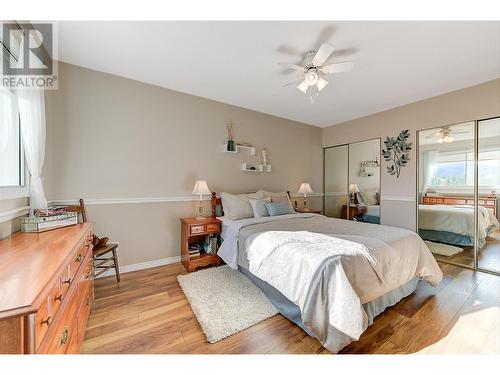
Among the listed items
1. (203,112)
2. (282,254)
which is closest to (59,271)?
(282,254)

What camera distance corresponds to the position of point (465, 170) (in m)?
3.06

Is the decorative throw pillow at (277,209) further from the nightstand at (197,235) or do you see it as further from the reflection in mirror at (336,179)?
the reflection in mirror at (336,179)

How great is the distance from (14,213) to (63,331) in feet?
3.68

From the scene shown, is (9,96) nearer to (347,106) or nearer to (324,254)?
(324,254)

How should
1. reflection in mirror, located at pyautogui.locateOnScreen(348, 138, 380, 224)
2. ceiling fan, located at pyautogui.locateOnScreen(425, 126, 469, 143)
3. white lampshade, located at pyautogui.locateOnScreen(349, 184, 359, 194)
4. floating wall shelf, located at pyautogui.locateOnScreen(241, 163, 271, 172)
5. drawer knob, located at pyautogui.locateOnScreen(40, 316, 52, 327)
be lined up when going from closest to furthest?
drawer knob, located at pyautogui.locateOnScreen(40, 316, 52, 327) < ceiling fan, located at pyautogui.locateOnScreen(425, 126, 469, 143) < floating wall shelf, located at pyautogui.locateOnScreen(241, 163, 271, 172) < reflection in mirror, located at pyautogui.locateOnScreen(348, 138, 380, 224) < white lampshade, located at pyautogui.locateOnScreen(349, 184, 359, 194)

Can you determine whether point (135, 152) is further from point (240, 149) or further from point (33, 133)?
point (240, 149)

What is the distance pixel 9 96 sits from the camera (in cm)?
163

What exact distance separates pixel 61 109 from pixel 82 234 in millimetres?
1810

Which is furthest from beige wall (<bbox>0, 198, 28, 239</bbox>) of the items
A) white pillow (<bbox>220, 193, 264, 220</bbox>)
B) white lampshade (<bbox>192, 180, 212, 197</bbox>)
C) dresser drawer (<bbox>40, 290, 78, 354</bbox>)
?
white pillow (<bbox>220, 193, 264, 220</bbox>)

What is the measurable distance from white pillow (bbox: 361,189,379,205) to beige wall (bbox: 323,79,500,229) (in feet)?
0.56

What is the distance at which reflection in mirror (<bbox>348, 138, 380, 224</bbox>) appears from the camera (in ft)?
13.3

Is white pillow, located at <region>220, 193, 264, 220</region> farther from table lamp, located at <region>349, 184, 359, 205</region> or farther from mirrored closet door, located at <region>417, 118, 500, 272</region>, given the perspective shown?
mirrored closet door, located at <region>417, 118, 500, 272</region>

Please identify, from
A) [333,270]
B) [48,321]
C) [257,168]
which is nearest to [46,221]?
[48,321]
